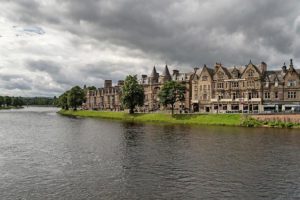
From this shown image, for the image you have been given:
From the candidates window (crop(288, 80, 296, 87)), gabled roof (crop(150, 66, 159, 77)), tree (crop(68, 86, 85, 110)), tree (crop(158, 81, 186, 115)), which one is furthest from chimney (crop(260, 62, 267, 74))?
tree (crop(68, 86, 85, 110))

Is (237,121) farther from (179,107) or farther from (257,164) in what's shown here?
(257,164)

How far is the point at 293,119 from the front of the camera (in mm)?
77812

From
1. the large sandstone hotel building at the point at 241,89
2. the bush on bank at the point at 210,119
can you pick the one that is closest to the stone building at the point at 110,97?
the large sandstone hotel building at the point at 241,89

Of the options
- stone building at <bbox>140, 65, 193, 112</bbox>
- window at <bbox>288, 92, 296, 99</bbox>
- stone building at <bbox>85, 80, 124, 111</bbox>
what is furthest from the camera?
stone building at <bbox>85, 80, 124, 111</bbox>

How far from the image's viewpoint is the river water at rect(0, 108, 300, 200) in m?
24.8

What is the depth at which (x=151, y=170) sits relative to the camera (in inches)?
1243

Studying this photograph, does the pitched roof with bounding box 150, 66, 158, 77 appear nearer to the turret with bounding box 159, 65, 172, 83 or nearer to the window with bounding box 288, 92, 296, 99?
the turret with bounding box 159, 65, 172, 83

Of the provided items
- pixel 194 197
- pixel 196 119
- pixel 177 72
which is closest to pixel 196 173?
pixel 194 197

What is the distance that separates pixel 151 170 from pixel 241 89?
79129 mm

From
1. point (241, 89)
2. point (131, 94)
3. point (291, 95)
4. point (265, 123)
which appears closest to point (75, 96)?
point (131, 94)

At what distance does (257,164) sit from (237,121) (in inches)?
2005

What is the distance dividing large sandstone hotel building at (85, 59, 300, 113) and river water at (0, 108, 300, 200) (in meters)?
49.8

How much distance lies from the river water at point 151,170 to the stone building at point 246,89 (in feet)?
163

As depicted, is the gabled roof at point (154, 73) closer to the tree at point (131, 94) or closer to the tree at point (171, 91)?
the tree at point (131, 94)
